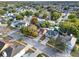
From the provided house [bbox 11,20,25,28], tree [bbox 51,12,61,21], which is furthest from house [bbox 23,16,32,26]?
tree [bbox 51,12,61,21]

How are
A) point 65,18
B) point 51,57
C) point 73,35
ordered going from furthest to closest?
point 65,18 → point 73,35 → point 51,57

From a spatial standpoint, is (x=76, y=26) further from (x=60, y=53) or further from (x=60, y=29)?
(x=60, y=53)

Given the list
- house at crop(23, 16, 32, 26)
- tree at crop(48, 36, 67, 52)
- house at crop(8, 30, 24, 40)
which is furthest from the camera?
house at crop(23, 16, 32, 26)

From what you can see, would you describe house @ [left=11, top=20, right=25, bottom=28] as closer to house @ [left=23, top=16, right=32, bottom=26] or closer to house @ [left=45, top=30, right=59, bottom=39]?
house @ [left=23, top=16, right=32, bottom=26]

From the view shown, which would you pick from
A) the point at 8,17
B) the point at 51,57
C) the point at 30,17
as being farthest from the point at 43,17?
the point at 51,57

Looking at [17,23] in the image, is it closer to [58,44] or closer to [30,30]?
[30,30]

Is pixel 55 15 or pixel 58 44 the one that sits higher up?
pixel 55 15

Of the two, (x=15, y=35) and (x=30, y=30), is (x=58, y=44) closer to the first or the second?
(x=30, y=30)

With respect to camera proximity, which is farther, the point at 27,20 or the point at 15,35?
the point at 27,20

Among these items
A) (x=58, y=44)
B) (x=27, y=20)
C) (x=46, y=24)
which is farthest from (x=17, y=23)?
(x=58, y=44)
